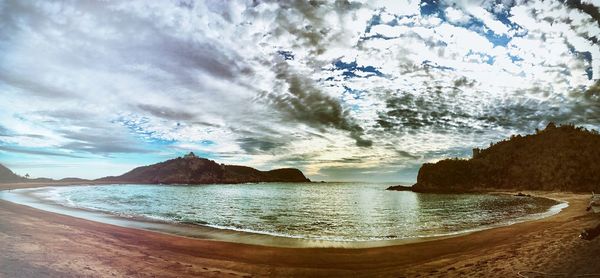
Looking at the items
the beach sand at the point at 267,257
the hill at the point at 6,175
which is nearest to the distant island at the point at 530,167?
the beach sand at the point at 267,257

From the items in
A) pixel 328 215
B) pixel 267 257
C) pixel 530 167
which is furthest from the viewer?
pixel 530 167

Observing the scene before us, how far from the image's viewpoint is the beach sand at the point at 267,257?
11797mm

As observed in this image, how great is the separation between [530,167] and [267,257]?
193722 mm

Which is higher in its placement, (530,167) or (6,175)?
(530,167)

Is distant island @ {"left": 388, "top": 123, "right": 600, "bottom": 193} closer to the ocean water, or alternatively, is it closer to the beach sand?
the ocean water

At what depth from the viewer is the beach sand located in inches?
464

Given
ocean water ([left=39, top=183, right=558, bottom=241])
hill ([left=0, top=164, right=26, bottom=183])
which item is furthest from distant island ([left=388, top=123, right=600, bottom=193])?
hill ([left=0, top=164, right=26, bottom=183])

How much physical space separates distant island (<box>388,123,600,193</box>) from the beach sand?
142m

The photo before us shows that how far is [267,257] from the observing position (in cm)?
1633

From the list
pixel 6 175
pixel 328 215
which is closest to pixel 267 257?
pixel 328 215

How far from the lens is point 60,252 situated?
14328 mm

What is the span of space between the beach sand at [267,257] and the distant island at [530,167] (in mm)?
142077

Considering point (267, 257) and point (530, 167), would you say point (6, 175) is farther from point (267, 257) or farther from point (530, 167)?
point (530, 167)

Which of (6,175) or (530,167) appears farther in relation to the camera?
(530,167)
